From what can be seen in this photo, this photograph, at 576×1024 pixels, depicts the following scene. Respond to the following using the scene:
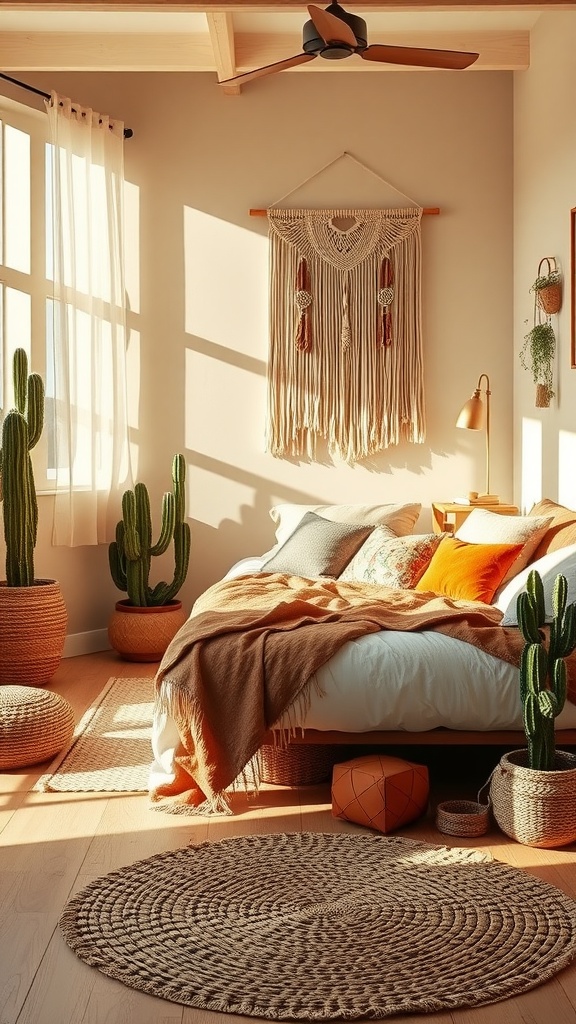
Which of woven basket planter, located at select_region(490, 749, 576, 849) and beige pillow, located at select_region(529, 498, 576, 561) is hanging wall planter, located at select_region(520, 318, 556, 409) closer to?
beige pillow, located at select_region(529, 498, 576, 561)

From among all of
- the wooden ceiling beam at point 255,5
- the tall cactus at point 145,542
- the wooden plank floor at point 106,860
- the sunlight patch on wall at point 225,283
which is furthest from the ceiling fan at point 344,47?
the wooden plank floor at point 106,860

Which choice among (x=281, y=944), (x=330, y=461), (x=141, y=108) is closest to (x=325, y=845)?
(x=281, y=944)

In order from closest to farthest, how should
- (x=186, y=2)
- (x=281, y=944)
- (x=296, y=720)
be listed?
(x=281, y=944) → (x=296, y=720) → (x=186, y=2)

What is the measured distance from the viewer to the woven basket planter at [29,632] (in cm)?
484

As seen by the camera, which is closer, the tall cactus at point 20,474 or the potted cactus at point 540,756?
the potted cactus at point 540,756

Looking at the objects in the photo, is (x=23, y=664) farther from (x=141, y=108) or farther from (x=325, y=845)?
(x=141, y=108)

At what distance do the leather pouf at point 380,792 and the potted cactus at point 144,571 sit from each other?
250 cm

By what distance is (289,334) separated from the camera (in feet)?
19.7

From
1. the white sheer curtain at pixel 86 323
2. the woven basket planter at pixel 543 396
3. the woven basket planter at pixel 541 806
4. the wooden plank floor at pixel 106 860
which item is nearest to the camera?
the wooden plank floor at pixel 106 860

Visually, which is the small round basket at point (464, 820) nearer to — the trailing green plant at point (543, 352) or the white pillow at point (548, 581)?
the white pillow at point (548, 581)

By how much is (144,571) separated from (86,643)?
1.96 feet

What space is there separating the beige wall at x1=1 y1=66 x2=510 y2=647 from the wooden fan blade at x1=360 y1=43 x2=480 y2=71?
2.07m

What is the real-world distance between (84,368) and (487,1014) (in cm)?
430

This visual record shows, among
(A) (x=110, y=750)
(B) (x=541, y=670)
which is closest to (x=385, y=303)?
(A) (x=110, y=750)
